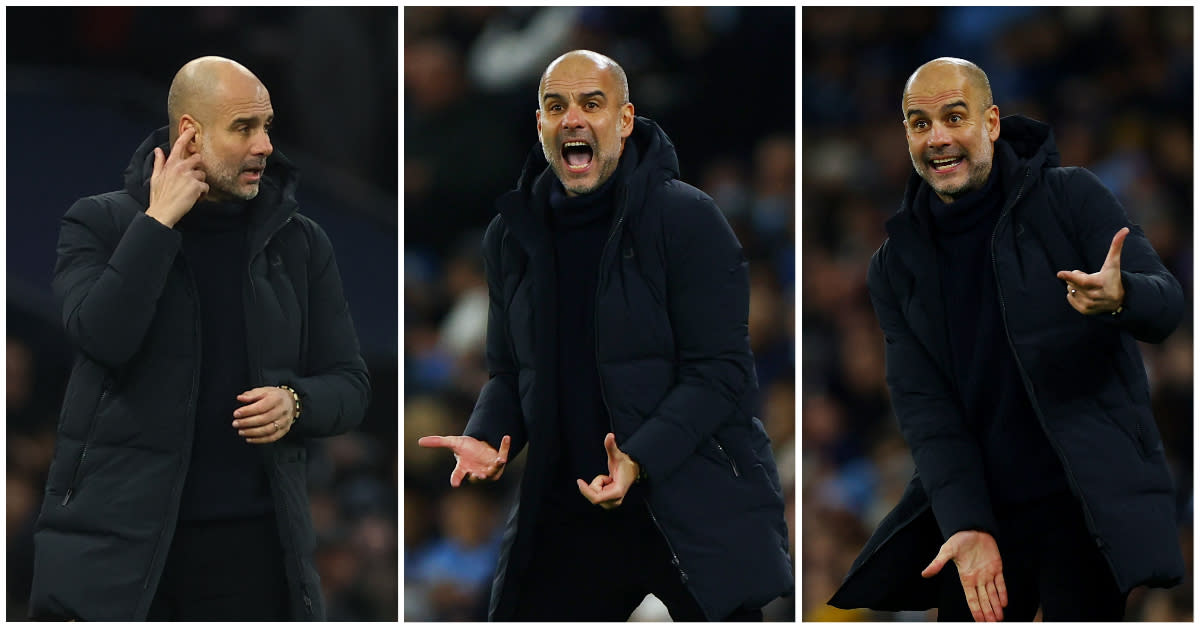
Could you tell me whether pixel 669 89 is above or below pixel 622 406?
above

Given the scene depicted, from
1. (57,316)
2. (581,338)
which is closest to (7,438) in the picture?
(57,316)

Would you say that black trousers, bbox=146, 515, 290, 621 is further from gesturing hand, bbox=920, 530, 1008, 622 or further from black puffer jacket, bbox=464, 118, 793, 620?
gesturing hand, bbox=920, 530, 1008, 622

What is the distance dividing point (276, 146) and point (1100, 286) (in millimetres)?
2293

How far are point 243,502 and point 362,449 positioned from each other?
696mm

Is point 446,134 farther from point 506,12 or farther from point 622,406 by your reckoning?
point 622,406

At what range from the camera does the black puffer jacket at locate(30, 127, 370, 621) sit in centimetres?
425

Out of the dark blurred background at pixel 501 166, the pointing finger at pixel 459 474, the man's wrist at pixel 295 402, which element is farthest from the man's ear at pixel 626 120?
the man's wrist at pixel 295 402

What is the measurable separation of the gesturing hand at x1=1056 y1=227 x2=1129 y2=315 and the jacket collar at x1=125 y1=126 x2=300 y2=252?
6.30 feet

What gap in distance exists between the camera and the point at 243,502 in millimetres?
4391

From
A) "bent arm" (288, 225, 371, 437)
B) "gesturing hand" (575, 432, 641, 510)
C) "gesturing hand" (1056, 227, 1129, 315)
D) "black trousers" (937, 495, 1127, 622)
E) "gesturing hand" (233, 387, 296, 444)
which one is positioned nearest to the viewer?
"gesturing hand" (1056, 227, 1129, 315)

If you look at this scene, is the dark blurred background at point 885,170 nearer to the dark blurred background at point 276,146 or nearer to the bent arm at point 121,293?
the dark blurred background at point 276,146

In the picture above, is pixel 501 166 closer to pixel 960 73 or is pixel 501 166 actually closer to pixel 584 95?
pixel 584 95

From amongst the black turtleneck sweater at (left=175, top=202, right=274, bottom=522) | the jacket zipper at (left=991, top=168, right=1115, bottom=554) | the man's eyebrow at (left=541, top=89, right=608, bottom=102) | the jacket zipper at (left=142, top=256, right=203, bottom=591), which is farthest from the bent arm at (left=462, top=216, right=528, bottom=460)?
the jacket zipper at (left=991, top=168, right=1115, bottom=554)

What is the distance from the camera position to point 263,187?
14.9ft
